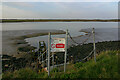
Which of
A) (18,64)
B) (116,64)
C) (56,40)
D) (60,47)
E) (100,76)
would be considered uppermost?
(56,40)

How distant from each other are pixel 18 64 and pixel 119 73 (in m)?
7.61

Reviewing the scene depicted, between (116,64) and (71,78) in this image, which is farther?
(116,64)

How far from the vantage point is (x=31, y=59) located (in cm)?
991

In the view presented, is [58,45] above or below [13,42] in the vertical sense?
above

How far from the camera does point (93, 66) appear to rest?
17.4ft

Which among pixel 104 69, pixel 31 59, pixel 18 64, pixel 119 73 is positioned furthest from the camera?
pixel 31 59

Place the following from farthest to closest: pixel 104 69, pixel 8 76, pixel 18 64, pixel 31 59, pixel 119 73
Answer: pixel 31 59
pixel 18 64
pixel 8 76
pixel 104 69
pixel 119 73

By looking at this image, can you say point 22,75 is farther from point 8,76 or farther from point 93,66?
point 93,66

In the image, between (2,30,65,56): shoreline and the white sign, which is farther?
(2,30,65,56): shoreline

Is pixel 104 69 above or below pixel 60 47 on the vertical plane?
below

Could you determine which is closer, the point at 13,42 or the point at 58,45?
the point at 58,45

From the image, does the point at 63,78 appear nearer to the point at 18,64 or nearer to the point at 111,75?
the point at 111,75

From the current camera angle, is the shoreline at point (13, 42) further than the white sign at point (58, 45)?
Yes

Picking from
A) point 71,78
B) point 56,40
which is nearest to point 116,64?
point 71,78
